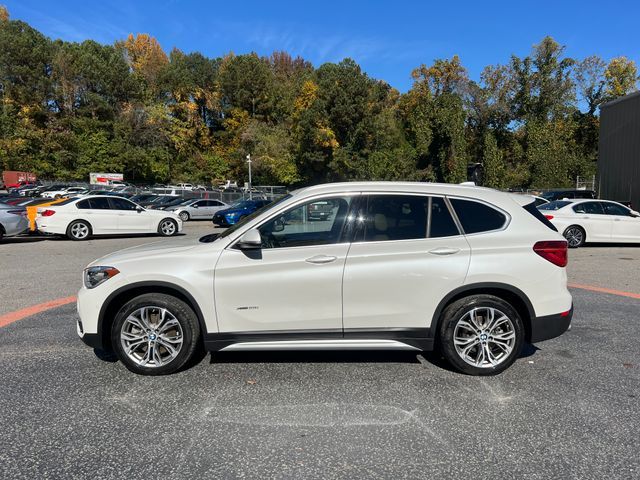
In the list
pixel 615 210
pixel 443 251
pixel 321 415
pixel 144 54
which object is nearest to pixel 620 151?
pixel 615 210

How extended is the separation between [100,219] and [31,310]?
10.4 metres

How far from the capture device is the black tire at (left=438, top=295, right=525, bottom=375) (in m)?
4.03

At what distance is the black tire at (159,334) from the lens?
3.98 metres

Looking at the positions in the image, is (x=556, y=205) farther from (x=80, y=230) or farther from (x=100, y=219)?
(x=80, y=230)

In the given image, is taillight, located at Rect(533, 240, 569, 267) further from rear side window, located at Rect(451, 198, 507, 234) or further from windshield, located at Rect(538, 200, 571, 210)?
windshield, located at Rect(538, 200, 571, 210)

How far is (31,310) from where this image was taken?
20.8 feet

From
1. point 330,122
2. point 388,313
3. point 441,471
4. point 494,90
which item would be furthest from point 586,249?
point 494,90

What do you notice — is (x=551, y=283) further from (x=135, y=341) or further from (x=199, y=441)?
(x=135, y=341)

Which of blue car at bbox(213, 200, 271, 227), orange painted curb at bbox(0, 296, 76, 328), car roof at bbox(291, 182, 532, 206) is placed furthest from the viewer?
blue car at bbox(213, 200, 271, 227)

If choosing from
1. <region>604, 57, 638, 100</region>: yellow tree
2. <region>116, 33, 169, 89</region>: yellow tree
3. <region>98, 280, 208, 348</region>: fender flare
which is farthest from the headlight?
<region>116, 33, 169, 89</region>: yellow tree

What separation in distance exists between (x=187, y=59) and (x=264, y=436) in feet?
284

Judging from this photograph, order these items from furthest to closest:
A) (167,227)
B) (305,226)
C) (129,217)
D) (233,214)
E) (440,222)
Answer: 1. (233,214)
2. (167,227)
3. (129,217)
4. (305,226)
5. (440,222)

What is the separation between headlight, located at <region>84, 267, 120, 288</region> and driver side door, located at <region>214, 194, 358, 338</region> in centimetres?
92

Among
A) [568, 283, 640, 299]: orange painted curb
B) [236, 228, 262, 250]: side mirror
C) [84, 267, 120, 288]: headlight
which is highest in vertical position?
[236, 228, 262, 250]: side mirror
